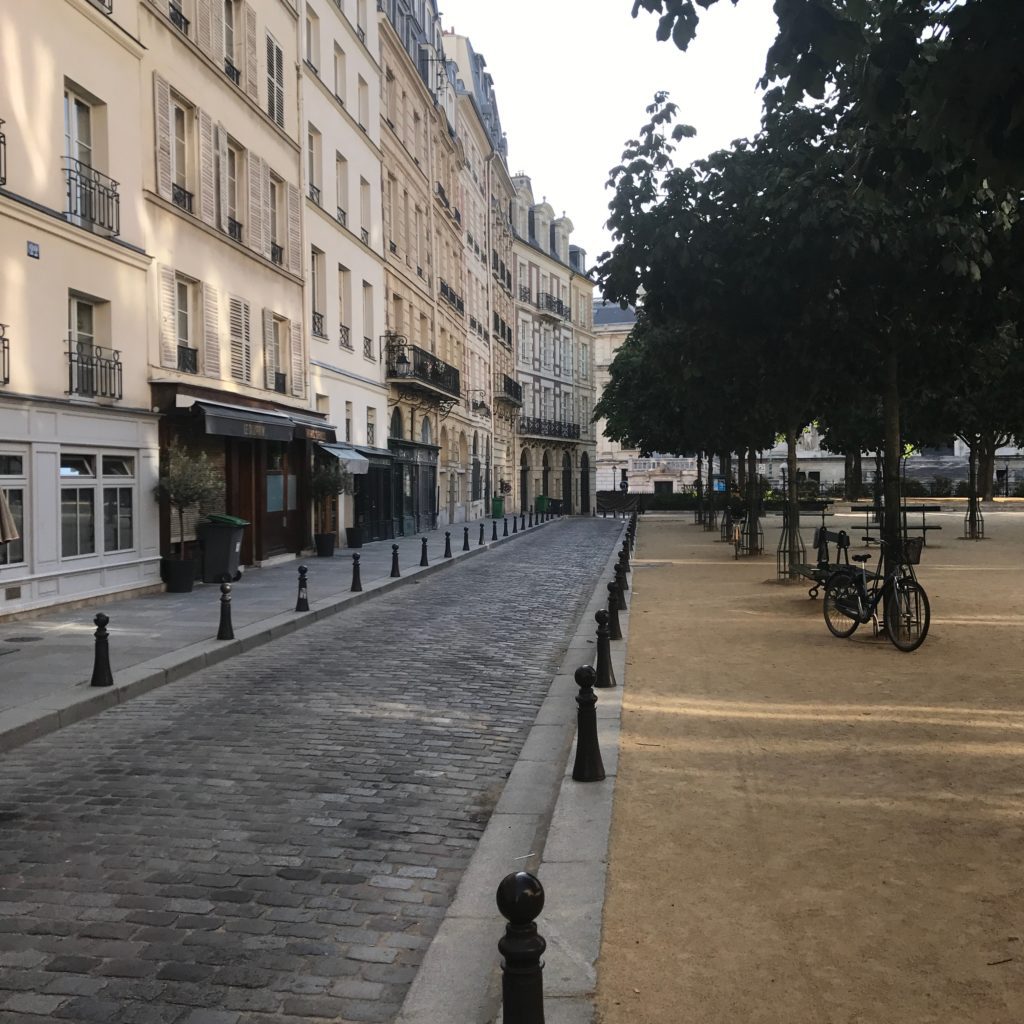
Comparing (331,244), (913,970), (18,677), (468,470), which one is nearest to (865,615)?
(913,970)

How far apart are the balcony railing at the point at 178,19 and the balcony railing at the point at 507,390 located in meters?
35.1

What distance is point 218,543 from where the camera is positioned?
17156 mm

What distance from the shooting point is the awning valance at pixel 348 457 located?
77.0 ft

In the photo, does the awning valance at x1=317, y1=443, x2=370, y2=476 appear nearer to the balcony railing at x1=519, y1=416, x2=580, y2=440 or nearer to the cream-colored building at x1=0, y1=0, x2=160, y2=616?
the cream-colored building at x1=0, y1=0, x2=160, y2=616

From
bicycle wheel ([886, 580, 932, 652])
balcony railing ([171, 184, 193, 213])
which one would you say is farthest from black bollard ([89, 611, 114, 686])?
balcony railing ([171, 184, 193, 213])

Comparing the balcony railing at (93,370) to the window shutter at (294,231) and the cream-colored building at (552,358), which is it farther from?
the cream-colored building at (552,358)

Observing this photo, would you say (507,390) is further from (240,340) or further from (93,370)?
(93,370)

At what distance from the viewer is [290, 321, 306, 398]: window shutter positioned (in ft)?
74.8

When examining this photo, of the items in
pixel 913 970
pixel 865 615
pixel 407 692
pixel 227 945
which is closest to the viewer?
pixel 913 970

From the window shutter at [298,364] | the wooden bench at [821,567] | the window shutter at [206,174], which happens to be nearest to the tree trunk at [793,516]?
the wooden bench at [821,567]

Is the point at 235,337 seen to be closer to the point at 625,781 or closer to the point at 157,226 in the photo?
the point at 157,226

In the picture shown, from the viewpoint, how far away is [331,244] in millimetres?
26016

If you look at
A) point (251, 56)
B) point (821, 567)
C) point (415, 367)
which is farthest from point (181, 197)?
point (415, 367)

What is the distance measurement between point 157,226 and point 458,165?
2893 cm
